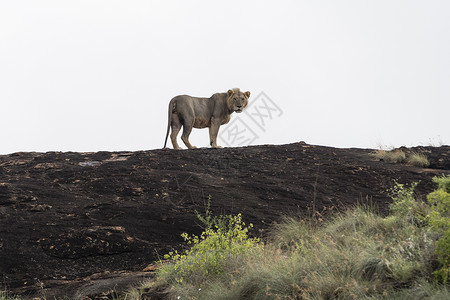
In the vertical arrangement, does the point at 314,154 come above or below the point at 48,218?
above

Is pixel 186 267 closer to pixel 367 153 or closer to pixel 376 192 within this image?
pixel 376 192

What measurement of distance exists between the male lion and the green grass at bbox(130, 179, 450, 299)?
7451 mm

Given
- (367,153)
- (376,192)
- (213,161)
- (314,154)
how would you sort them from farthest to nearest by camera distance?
(367,153) → (314,154) → (213,161) → (376,192)

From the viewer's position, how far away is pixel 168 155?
517 inches

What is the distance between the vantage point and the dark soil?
852 cm

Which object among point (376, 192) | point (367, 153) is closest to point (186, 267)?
point (376, 192)

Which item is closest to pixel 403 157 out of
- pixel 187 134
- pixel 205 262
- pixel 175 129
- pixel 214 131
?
pixel 214 131

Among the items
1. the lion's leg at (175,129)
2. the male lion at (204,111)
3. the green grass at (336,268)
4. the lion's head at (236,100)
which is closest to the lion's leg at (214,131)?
the male lion at (204,111)

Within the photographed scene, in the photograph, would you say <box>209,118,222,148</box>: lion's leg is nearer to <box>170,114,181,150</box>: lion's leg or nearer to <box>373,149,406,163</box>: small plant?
<box>170,114,181,150</box>: lion's leg

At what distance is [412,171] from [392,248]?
7282 millimetres

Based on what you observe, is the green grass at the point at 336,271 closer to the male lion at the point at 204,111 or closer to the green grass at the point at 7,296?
the green grass at the point at 7,296

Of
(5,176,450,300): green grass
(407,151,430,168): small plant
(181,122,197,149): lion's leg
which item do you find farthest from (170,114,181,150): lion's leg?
(5,176,450,300): green grass

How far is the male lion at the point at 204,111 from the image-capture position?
1501 cm

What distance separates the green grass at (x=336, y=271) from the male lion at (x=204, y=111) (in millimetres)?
7451
